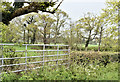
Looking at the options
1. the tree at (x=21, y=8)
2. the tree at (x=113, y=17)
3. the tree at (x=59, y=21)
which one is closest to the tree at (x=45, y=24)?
the tree at (x=59, y=21)

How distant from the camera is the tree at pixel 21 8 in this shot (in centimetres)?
673

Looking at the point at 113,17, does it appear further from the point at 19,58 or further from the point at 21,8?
the point at 19,58

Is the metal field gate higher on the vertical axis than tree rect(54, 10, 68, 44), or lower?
lower

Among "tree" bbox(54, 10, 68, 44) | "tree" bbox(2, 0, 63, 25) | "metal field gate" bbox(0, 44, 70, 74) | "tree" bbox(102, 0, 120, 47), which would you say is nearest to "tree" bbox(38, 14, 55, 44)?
"tree" bbox(54, 10, 68, 44)

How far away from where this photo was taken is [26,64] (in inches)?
256

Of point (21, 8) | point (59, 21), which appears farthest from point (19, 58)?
point (59, 21)

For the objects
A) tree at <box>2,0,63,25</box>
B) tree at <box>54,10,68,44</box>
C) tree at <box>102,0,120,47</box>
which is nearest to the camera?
A: tree at <box>2,0,63,25</box>

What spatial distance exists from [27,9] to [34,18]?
18.0 meters

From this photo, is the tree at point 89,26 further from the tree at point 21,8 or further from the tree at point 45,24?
the tree at point 21,8

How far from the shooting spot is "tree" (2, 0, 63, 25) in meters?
6.73

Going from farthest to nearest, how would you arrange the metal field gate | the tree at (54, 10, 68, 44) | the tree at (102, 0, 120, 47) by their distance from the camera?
the tree at (54, 10, 68, 44) → the tree at (102, 0, 120, 47) → the metal field gate

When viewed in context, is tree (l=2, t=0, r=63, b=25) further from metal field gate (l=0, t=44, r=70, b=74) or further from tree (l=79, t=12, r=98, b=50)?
tree (l=79, t=12, r=98, b=50)

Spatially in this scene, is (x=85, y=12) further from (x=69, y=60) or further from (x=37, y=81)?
(x=37, y=81)

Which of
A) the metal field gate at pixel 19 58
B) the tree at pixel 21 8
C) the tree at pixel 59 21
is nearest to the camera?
the metal field gate at pixel 19 58
